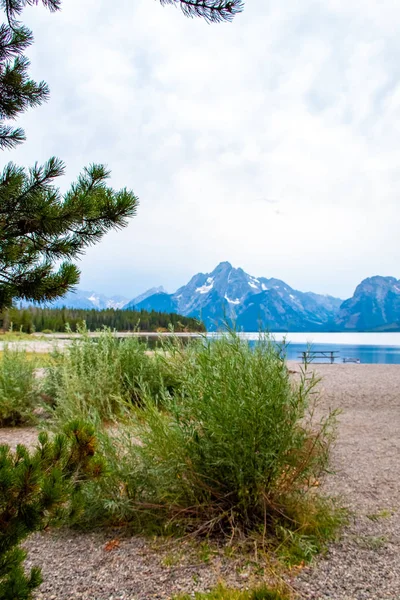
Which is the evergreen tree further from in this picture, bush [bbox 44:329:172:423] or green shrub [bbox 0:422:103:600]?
bush [bbox 44:329:172:423]

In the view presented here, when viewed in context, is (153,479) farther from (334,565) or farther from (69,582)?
(334,565)

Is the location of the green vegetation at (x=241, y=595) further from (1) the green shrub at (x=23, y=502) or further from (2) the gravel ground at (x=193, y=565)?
A: (1) the green shrub at (x=23, y=502)

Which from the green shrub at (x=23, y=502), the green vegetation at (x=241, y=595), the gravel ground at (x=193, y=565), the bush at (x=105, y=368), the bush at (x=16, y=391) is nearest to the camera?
the green shrub at (x=23, y=502)

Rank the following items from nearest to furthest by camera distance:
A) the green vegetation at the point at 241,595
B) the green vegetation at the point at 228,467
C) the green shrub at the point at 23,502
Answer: the green shrub at the point at 23,502 < the green vegetation at the point at 241,595 < the green vegetation at the point at 228,467

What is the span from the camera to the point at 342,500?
140 inches

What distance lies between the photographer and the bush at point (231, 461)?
9.03ft

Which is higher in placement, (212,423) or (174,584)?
(212,423)

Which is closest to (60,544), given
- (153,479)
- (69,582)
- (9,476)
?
(69,582)

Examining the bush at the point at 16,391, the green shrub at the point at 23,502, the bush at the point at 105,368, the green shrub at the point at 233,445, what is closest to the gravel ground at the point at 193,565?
the green shrub at the point at 233,445

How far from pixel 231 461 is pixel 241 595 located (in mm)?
735

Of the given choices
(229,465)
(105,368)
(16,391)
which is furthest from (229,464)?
(16,391)

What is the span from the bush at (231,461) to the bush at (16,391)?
4.45m

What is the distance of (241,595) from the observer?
2174 millimetres

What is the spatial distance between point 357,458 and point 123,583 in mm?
3502
